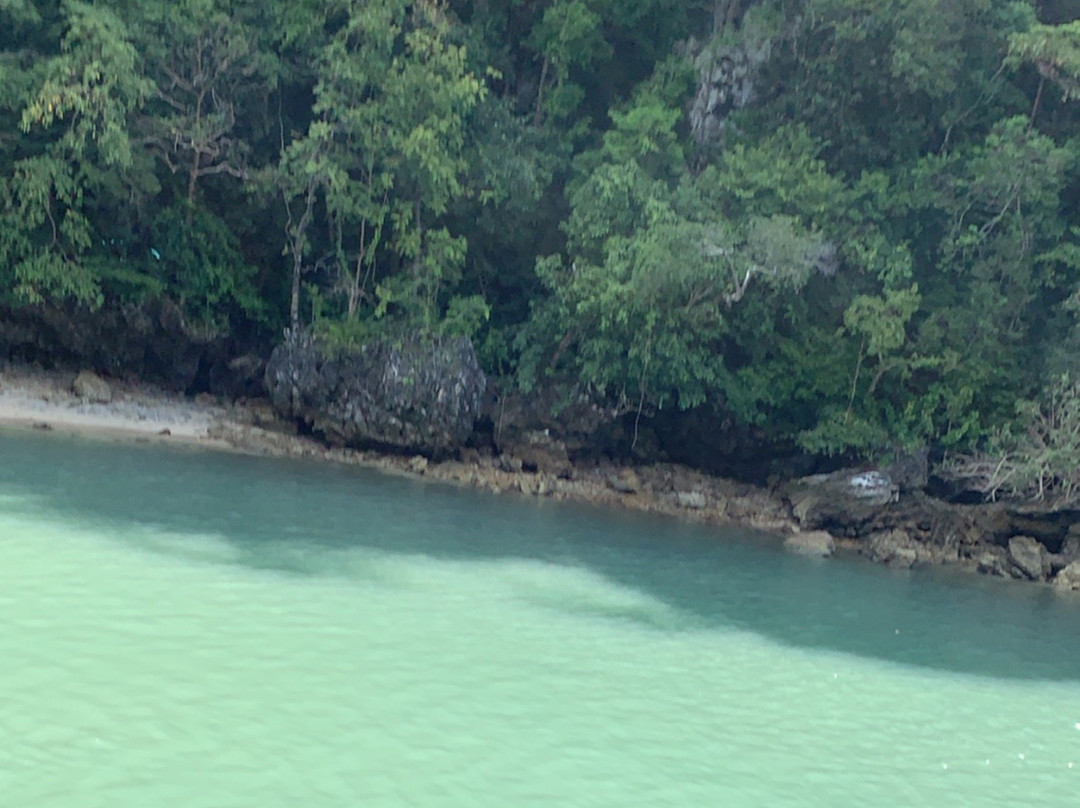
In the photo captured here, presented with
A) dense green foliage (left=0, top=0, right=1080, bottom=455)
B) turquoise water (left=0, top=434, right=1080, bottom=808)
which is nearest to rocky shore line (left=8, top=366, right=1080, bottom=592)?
dense green foliage (left=0, top=0, right=1080, bottom=455)

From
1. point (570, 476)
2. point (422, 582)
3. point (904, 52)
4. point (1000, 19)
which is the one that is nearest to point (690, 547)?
point (570, 476)

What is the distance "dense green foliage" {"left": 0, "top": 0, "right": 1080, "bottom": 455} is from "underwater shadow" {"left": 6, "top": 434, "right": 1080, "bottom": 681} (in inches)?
145

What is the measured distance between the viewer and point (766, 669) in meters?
11.7

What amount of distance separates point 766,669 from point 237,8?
16145 millimetres

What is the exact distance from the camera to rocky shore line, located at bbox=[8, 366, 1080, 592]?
19.9 metres

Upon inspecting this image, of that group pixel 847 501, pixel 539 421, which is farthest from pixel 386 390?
pixel 847 501

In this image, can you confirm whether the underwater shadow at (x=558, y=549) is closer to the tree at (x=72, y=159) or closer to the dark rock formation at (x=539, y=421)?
the dark rock formation at (x=539, y=421)

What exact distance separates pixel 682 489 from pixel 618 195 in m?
6.14

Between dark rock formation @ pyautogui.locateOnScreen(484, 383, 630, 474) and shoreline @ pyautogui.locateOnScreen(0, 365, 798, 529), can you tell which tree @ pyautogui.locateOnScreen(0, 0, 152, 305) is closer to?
shoreline @ pyautogui.locateOnScreen(0, 365, 798, 529)

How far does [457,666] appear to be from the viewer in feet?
33.2

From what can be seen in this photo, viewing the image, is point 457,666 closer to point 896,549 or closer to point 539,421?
point 896,549

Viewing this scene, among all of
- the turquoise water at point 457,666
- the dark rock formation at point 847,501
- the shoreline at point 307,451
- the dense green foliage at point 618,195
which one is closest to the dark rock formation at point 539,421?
the shoreline at point 307,451

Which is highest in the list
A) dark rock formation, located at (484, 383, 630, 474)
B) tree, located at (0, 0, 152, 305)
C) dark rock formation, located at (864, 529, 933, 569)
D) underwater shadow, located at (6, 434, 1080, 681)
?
tree, located at (0, 0, 152, 305)

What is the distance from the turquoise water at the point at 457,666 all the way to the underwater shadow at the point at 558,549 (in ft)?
0.23
